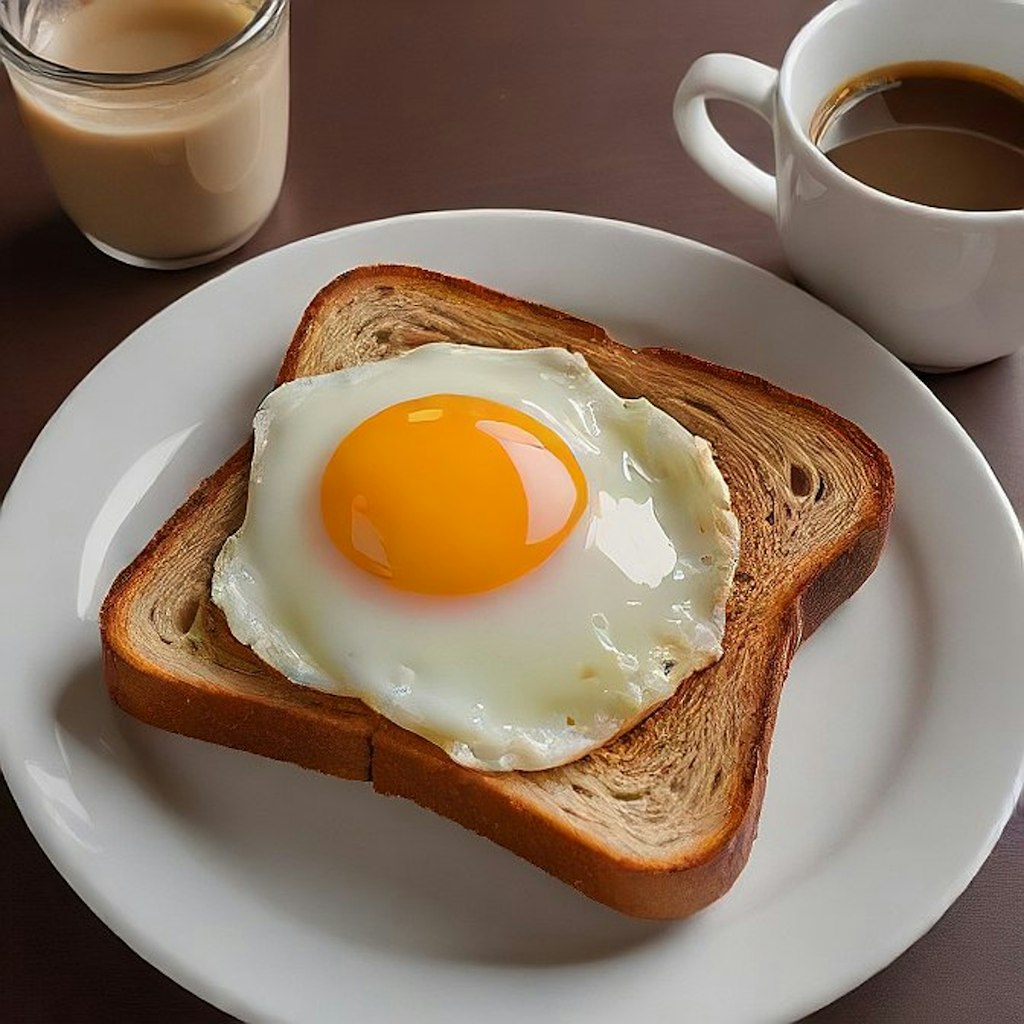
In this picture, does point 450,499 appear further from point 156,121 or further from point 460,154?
point 460,154

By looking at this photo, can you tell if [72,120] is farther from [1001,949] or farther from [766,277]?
[1001,949]

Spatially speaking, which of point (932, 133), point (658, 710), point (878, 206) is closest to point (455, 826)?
point (658, 710)

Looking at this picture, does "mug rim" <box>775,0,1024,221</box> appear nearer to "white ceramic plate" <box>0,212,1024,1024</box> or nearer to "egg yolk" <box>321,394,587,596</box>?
"white ceramic plate" <box>0,212,1024,1024</box>

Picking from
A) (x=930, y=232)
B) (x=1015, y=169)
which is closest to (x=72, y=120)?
(x=930, y=232)

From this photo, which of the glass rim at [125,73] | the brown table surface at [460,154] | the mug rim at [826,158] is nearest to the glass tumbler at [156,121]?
the glass rim at [125,73]

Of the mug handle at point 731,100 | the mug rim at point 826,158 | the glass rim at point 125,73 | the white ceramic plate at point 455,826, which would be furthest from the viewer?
the mug handle at point 731,100

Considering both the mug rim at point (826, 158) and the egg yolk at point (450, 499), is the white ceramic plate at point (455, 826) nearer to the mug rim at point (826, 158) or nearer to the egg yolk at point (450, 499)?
the mug rim at point (826, 158)
